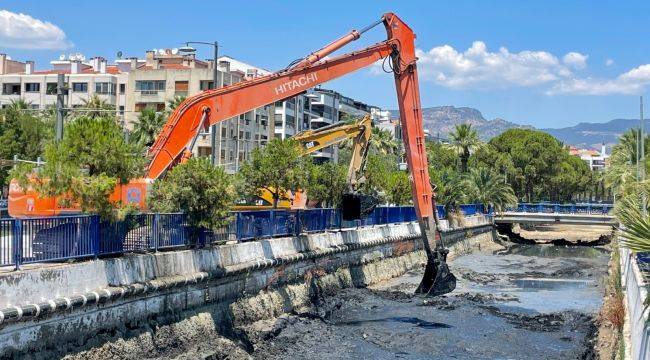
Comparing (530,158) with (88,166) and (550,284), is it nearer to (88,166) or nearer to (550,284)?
(550,284)

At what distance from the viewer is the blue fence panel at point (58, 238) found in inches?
608

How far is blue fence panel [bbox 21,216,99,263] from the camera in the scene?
50.7ft

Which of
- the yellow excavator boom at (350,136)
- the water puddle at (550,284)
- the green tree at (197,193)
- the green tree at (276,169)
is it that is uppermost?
the yellow excavator boom at (350,136)

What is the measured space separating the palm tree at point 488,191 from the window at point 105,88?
39253 mm

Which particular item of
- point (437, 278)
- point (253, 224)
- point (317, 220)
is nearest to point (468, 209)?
point (317, 220)

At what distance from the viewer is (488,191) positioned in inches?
2800

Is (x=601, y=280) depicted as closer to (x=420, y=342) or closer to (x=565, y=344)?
(x=565, y=344)

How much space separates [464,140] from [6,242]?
233 ft

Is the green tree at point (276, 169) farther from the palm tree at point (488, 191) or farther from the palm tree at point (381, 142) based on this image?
the palm tree at point (381, 142)

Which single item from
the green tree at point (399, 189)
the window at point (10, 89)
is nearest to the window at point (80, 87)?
the window at point (10, 89)

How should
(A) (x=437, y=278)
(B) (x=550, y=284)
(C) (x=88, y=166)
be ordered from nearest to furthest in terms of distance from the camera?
(C) (x=88, y=166)
(A) (x=437, y=278)
(B) (x=550, y=284)

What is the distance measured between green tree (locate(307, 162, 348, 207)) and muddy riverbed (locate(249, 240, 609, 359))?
175 inches

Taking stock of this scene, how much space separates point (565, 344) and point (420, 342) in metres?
4.72

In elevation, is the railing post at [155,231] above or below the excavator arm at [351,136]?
below
